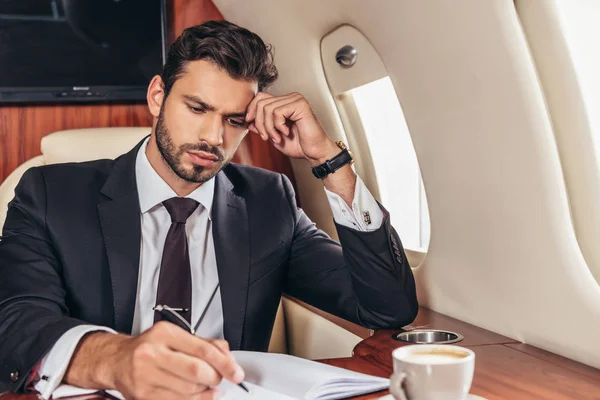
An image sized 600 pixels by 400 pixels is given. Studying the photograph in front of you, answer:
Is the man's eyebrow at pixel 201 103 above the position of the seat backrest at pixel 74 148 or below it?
above

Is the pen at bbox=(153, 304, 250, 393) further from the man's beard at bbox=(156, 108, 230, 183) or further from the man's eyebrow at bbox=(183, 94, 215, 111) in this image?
the man's eyebrow at bbox=(183, 94, 215, 111)

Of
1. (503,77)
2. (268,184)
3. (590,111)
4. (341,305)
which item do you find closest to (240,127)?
(268,184)

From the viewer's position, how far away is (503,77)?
163 centimetres

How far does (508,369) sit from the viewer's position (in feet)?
5.10

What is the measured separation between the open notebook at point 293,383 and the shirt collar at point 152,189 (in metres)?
0.72

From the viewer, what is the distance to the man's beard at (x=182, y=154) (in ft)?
6.20

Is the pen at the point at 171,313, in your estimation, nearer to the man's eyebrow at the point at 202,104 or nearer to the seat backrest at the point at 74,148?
the man's eyebrow at the point at 202,104

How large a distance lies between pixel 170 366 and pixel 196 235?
3.05 ft

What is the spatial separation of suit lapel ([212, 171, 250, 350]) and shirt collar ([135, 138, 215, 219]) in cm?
4

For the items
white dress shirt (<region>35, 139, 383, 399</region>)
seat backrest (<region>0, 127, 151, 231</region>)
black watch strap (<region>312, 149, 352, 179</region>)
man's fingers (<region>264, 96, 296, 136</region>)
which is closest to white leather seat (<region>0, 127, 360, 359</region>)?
seat backrest (<region>0, 127, 151, 231</region>)

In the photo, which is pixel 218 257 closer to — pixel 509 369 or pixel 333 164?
pixel 333 164

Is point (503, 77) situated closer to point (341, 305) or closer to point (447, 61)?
point (447, 61)

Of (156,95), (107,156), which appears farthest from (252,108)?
(107,156)

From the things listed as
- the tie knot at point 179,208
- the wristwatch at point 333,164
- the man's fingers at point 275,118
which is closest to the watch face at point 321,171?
the wristwatch at point 333,164
